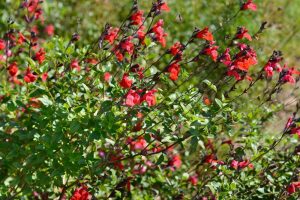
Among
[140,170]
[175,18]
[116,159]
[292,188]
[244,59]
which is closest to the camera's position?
[244,59]

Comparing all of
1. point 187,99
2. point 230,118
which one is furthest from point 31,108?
point 230,118

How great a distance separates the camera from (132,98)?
9.46ft

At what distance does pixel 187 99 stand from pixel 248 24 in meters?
4.42

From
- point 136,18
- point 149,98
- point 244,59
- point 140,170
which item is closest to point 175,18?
point 140,170

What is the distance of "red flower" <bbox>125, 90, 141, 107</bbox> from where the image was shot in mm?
2865

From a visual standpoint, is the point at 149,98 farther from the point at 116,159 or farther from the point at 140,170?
the point at 140,170

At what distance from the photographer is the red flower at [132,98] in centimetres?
287

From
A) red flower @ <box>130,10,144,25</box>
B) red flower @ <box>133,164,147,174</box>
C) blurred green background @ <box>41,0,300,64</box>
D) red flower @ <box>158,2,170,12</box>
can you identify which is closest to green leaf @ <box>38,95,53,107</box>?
red flower @ <box>130,10,144,25</box>

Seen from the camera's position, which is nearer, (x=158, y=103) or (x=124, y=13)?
(x=158, y=103)

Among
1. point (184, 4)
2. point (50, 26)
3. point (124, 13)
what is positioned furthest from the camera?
point (184, 4)

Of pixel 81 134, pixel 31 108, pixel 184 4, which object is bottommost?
pixel 81 134

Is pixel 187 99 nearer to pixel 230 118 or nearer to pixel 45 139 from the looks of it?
pixel 230 118

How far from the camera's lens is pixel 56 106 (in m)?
3.08

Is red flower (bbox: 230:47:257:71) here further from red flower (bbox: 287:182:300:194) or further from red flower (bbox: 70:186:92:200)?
red flower (bbox: 70:186:92:200)
